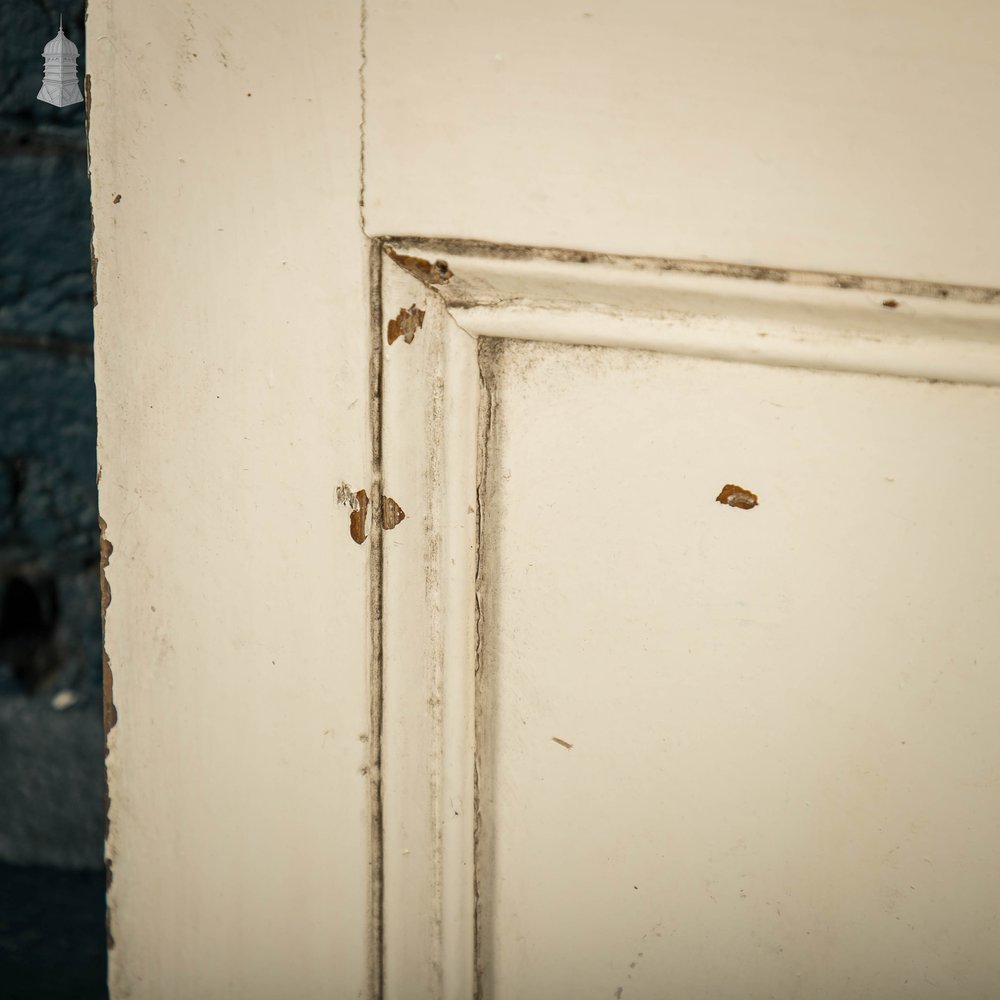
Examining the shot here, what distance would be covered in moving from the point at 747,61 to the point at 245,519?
0.36 m

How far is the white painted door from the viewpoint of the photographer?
18.6 inches

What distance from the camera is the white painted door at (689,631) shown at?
1.55 ft

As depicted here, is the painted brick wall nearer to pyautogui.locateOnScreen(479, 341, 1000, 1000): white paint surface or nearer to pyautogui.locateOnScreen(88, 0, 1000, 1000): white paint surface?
pyautogui.locateOnScreen(88, 0, 1000, 1000): white paint surface

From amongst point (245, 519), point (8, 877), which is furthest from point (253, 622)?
point (8, 877)

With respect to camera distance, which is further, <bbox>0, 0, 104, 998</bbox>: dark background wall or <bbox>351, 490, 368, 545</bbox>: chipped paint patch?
<bbox>0, 0, 104, 998</bbox>: dark background wall

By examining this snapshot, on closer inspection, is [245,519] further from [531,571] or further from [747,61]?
[747,61]

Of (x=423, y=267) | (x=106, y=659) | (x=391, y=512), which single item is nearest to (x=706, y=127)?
(x=423, y=267)

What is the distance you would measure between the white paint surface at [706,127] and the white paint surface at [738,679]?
0.22ft

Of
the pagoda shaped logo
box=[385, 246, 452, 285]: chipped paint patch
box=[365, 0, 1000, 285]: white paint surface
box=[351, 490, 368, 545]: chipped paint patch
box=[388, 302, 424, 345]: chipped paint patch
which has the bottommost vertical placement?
box=[351, 490, 368, 545]: chipped paint patch

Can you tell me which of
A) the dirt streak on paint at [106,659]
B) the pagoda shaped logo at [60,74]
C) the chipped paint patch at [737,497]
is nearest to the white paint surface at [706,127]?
the chipped paint patch at [737,497]

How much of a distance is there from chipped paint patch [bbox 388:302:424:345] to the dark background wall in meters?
0.47

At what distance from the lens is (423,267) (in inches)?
19.3

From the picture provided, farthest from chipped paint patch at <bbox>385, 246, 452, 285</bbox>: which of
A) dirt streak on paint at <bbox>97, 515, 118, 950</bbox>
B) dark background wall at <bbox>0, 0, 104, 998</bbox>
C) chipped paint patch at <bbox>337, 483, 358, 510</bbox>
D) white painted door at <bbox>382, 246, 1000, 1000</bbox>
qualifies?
dark background wall at <bbox>0, 0, 104, 998</bbox>

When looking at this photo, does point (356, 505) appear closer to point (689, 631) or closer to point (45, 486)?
point (689, 631)
